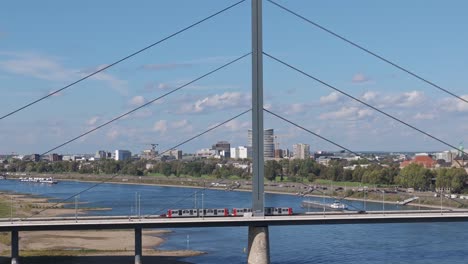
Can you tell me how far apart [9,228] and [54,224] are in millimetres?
1850

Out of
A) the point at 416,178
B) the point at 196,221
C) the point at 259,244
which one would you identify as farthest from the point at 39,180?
the point at 259,244

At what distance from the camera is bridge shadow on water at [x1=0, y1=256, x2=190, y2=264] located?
124ft

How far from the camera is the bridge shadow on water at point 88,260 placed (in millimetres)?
37812

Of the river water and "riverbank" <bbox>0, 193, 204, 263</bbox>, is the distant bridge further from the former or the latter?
"riverbank" <bbox>0, 193, 204, 263</bbox>

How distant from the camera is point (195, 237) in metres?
48.8

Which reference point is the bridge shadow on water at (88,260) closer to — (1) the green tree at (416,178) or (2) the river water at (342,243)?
(2) the river water at (342,243)

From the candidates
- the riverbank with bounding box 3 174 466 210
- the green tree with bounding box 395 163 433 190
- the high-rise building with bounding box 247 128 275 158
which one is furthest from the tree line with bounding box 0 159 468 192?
the high-rise building with bounding box 247 128 275 158

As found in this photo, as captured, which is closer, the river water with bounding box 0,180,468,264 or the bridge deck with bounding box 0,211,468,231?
the bridge deck with bounding box 0,211,468,231

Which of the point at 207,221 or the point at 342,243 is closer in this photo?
the point at 207,221

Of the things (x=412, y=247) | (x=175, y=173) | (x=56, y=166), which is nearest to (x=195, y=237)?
(x=412, y=247)

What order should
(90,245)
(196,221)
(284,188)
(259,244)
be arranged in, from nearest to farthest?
1. (259,244)
2. (196,221)
3. (90,245)
4. (284,188)

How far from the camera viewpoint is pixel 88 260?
3825 centimetres

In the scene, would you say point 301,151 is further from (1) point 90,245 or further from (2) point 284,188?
(1) point 90,245

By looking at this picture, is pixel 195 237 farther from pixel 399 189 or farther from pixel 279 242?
pixel 399 189
